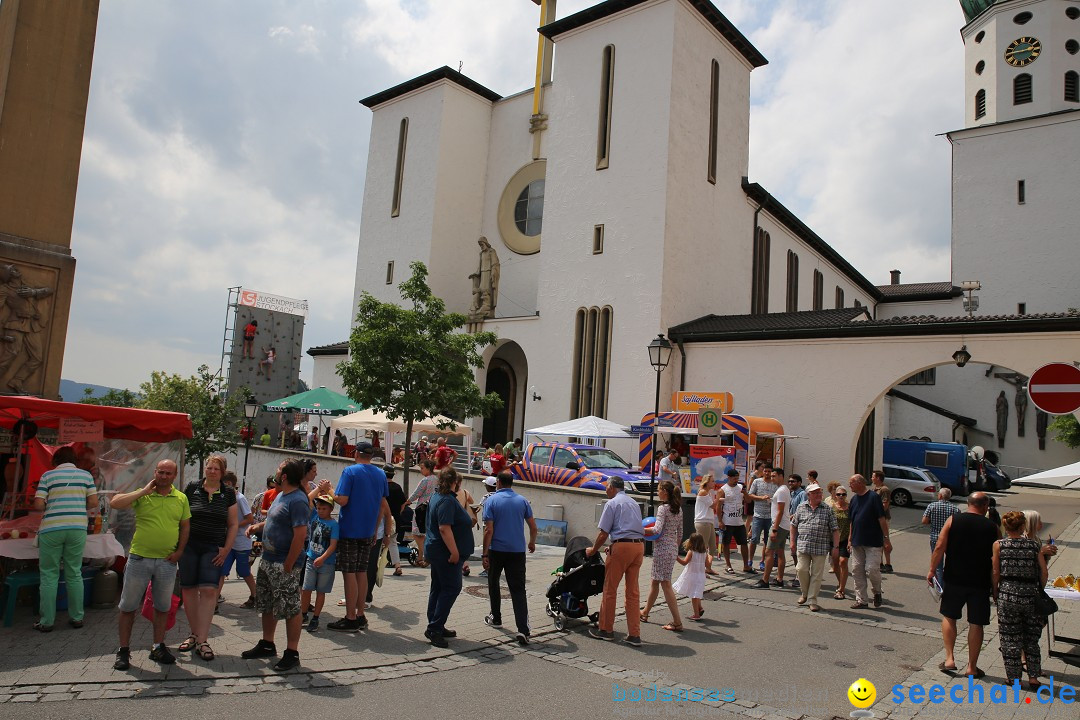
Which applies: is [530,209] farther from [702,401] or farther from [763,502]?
[763,502]

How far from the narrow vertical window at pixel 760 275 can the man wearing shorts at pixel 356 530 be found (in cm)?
2355

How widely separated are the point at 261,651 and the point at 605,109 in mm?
23447

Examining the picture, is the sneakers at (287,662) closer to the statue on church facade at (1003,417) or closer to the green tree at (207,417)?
the green tree at (207,417)

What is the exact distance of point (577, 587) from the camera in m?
8.75

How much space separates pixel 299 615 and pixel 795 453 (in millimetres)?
17652

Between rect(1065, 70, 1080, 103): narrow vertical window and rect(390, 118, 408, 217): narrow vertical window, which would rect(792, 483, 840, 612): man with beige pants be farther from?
rect(1065, 70, 1080, 103): narrow vertical window

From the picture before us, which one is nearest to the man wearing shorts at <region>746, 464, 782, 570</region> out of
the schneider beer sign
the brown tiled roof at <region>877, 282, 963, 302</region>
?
the schneider beer sign

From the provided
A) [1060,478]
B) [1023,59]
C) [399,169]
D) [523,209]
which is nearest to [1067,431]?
Answer: [1023,59]

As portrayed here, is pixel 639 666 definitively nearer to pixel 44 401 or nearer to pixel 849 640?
pixel 849 640

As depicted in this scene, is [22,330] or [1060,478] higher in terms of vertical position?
[22,330]

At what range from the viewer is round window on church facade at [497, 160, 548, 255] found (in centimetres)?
3144

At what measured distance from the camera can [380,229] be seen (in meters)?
34.5

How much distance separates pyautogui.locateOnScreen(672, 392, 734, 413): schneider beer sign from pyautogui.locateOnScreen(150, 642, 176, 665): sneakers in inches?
588

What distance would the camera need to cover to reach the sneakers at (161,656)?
6.45m
